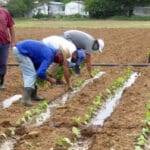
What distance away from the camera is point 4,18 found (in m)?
10.9

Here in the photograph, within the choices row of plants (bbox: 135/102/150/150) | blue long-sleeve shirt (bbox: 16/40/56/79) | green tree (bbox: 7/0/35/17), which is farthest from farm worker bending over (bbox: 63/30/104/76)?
green tree (bbox: 7/0/35/17)

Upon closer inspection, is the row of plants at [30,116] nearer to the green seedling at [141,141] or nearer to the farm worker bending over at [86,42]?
the green seedling at [141,141]

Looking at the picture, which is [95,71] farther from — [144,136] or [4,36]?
[144,136]

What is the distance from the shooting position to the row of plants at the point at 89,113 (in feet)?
21.7

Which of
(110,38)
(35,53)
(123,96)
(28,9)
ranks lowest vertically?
(28,9)

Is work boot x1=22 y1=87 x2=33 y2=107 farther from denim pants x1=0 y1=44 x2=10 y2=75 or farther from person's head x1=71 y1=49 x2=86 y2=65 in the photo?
denim pants x1=0 y1=44 x2=10 y2=75

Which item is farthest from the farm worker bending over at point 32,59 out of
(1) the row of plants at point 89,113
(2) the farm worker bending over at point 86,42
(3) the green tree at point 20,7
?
(3) the green tree at point 20,7

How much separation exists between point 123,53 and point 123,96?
809cm

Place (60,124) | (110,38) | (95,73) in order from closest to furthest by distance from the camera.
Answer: (60,124) < (95,73) < (110,38)

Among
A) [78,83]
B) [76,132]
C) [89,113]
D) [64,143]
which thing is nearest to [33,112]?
[89,113]

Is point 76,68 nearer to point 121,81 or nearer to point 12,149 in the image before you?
point 121,81

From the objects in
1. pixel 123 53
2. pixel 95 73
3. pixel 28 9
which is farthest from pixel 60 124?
pixel 28 9

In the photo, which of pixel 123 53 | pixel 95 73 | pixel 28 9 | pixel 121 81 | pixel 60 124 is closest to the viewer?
pixel 60 124

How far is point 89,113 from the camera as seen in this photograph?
848cm
